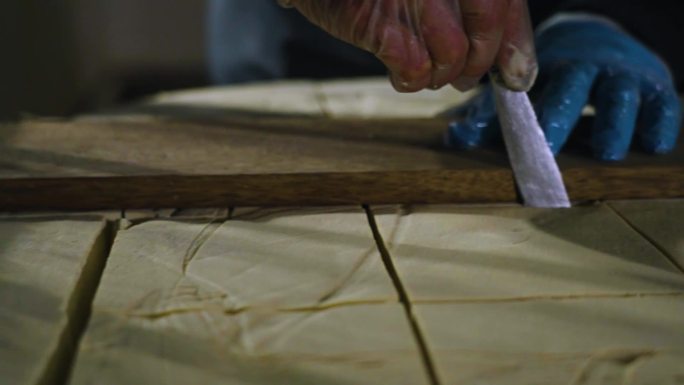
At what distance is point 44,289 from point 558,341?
2.41 feet

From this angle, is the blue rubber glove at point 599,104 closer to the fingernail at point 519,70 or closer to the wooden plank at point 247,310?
the fingernail at point 519,70

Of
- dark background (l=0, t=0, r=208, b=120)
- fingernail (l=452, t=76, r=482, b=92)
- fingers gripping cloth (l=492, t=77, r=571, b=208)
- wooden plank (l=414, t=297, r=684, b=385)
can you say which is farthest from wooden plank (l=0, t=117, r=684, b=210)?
dark background (l=0, t=0, r=208, b=120)

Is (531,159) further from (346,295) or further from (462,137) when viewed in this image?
(346,295)

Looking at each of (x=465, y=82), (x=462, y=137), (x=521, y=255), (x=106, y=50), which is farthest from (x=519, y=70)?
(x=106, y=50)

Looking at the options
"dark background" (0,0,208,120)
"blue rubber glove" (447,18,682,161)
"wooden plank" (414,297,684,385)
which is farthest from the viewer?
"dark background" (0,0,208,120)

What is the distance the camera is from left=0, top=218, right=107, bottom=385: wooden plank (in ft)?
2.97

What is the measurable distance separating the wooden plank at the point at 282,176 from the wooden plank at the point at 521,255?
0.19 feet

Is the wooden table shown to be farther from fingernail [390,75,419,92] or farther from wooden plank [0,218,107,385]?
fingernail [390,75,419,92]

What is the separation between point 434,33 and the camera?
4.24 feet

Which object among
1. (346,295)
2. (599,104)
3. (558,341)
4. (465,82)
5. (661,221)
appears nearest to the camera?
(558,341)

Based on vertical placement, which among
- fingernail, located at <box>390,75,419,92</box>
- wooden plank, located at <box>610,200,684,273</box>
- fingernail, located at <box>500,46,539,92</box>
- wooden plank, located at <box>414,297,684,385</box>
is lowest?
wooden plank, located at <box>610,200,684,273</box>

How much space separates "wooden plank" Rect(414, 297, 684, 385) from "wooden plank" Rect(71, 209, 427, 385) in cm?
6

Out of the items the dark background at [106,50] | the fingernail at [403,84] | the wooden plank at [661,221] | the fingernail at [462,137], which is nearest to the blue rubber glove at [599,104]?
the fingernail at [462,137]

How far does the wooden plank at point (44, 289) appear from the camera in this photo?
91 centimetres
